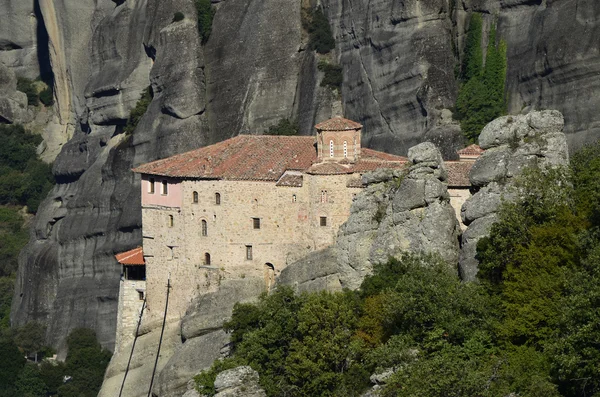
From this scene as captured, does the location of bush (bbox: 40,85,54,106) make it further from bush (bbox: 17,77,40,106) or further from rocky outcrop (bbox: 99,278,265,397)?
rocky outcrop (bbox: 99,278,265,397)

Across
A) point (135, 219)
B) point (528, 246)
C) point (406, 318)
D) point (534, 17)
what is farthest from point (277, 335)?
point (135, 219)

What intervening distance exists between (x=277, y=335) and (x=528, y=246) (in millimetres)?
10153

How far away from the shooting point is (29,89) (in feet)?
422

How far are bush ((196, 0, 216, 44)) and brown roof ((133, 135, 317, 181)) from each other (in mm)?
31352

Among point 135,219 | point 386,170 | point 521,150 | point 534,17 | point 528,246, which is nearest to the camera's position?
point 528,246

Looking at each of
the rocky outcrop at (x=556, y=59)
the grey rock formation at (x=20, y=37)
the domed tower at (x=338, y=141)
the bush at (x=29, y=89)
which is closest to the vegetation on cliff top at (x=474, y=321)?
the domed tower at (x=338, y=141)

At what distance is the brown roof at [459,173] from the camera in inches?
2470

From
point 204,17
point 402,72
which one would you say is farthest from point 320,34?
point 204,17

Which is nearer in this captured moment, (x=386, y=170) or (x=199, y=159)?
(x=386, y=170)

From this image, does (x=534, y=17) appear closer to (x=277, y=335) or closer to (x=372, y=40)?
(x=372, y=40)

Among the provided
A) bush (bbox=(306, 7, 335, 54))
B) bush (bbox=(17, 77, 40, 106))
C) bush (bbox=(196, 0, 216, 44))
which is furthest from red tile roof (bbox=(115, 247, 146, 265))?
bush (bbox=(17, 77, 40, 106))

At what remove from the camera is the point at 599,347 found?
48.4 metres

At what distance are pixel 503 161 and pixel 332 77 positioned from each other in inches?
1404

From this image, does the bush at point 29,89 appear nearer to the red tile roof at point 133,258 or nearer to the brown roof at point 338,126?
the red tile roof at point 133,258
